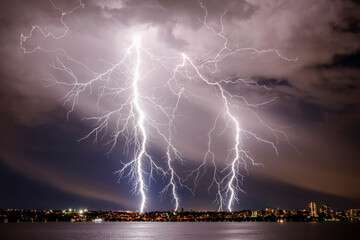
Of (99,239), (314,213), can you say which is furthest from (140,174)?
(314,213)


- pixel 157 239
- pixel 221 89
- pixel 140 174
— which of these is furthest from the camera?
pixel 157 239

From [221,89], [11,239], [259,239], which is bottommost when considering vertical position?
[11,239]

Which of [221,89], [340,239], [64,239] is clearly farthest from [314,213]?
[221,89]

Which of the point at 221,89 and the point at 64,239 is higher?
the point at 221,89

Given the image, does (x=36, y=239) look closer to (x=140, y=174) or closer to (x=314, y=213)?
(x=140, y=174)

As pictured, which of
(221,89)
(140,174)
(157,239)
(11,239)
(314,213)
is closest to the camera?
(221,89)

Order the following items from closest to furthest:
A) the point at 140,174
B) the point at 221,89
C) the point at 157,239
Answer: the point at 221,89, the point at 140,174, the point at 157,239

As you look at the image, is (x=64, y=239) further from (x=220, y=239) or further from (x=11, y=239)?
(x=220, y=239)

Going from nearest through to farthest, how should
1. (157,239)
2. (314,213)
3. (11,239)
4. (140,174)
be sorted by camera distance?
(140,174)
(11,239)
(157,239)
(314,213)

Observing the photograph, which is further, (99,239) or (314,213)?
(314,213)
